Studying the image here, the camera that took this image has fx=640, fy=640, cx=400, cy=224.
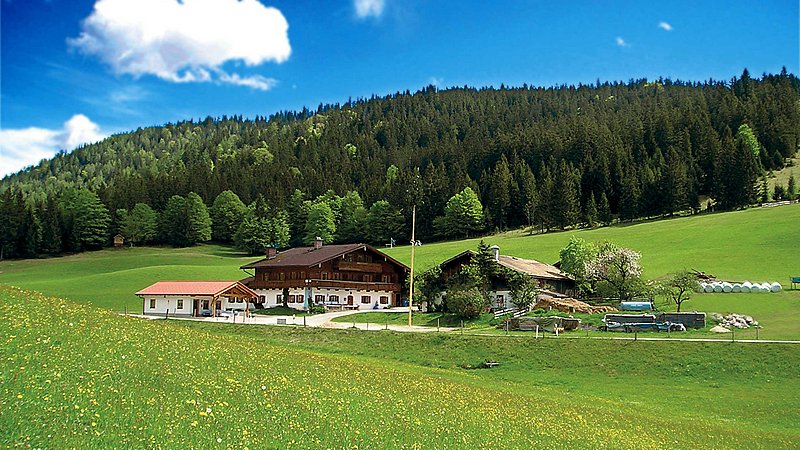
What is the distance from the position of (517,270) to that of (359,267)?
85.8ft

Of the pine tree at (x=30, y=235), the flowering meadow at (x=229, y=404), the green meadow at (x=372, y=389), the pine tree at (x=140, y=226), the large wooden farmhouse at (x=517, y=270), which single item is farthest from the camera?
the pine tree at (x=140, y=226)

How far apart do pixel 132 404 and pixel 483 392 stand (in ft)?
47.0

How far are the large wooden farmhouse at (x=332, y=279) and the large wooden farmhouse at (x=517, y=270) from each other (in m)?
15.9

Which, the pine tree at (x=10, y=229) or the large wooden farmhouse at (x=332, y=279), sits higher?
the pine tree at (x=10, y=229)

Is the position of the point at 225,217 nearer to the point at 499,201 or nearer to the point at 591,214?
the point at 499,201

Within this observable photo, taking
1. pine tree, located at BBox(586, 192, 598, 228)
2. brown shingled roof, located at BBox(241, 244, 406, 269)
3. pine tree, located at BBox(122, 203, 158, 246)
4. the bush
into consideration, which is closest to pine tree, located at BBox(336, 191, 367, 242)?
pine tree, located at BBox(122, 203, 158, 246)

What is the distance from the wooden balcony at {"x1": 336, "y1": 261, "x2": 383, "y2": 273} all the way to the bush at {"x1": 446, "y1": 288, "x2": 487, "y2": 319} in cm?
2689

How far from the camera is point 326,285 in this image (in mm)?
82188

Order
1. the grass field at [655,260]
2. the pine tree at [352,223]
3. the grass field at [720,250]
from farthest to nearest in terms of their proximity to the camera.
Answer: the pine tree at [352,223], the grass field at [655,260], the grass field at [720,250]

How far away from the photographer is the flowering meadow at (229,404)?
42.7 feet

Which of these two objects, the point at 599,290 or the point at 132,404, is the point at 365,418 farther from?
the point at 599,290

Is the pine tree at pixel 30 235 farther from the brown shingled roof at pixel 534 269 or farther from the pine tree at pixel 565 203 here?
the pine tree at pixel 565 203

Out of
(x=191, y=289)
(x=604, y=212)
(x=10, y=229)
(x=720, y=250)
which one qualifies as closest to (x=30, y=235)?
(x=10, y=229)

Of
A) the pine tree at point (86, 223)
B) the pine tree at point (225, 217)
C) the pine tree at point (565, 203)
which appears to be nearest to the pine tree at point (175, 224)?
the pine tree at point (225, 217)
